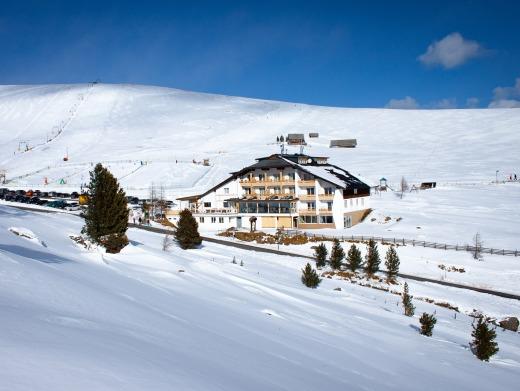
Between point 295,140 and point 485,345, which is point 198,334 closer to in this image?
point 485,345

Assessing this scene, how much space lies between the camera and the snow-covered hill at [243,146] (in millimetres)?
114312

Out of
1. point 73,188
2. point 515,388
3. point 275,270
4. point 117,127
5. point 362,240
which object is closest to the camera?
point 515,388

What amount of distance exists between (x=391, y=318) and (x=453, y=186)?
70.1 m

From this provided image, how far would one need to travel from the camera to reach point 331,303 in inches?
1083

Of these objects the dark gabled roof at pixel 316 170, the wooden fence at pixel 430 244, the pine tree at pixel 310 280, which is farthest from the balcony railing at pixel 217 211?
the pine tree at pixel 310 280

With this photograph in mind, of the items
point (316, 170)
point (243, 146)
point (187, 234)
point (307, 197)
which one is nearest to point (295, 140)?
point (243, 146)

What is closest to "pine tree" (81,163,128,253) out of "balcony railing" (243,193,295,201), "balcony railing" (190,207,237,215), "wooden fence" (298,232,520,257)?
"wooden fence" (298,232,520,257)

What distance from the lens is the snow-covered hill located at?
11431 centimetres

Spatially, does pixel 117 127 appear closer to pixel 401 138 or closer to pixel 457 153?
pixel 401 138

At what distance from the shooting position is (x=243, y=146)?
152 m

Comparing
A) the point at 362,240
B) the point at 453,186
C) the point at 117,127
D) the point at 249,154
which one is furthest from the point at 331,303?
the point at 117,127

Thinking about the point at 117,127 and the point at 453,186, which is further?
the point at 117,127

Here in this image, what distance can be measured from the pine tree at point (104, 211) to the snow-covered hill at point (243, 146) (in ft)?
207

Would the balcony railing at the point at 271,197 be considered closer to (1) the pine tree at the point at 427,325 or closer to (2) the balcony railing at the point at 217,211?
(2) the balcony railing at the point at 217,211
